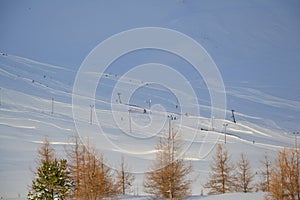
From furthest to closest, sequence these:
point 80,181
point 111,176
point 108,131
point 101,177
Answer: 1. point 108,131
2. point 111,176
3. point 80,181
4. point 101,177

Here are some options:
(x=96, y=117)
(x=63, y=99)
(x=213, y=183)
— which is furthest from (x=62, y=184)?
(x=63, y=99)

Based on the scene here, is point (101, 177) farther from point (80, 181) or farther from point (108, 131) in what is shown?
point (108, 131)

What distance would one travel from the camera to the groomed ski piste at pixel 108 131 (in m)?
62.4

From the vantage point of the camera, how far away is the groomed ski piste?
62.4 metres

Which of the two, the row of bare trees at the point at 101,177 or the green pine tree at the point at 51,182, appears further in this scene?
the green pine tree at the point at 51,182

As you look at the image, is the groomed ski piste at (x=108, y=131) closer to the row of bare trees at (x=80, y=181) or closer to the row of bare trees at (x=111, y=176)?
the row of bare trees at (x=111, y=176)

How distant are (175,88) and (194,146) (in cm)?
10800

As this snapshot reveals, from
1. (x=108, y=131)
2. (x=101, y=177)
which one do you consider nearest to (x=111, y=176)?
(x=101, y=177)

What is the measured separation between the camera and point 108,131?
97.6 metres

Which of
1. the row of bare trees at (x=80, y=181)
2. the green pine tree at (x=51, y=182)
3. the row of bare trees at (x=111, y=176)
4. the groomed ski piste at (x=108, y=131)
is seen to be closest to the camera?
the row of bare trees at (x=111, y=176)

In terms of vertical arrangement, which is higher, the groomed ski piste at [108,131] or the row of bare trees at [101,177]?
the groomed ski piste at [108,131]

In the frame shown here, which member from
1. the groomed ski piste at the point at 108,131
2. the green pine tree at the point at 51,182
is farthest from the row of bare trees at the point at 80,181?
the groomed ski piste at the point at 108,131

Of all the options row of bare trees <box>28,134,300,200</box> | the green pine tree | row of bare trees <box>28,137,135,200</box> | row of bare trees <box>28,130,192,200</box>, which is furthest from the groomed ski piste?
the green pine tree

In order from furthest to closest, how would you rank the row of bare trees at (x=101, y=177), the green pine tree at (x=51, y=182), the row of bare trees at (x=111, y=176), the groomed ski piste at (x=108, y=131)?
the groomed ski piste at (x=108, y=131) → the green pine tree at (x=51, y=182) → the row of bare trees at (x=101, y=177) → the row of bare trees at (x=111, y=176)
